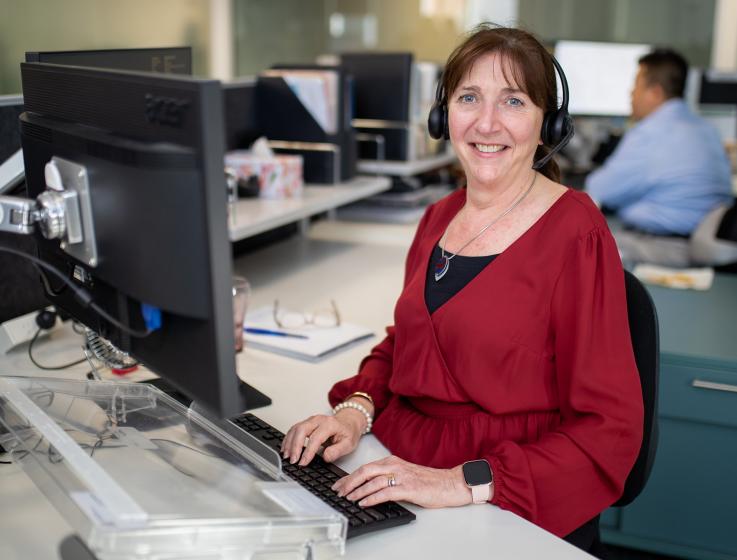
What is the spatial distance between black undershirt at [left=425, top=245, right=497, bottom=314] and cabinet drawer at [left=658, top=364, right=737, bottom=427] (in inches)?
29.7

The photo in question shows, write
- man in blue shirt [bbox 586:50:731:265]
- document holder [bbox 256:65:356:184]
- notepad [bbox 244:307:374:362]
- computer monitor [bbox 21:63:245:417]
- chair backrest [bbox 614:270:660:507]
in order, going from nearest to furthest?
computer monitor [bbox 21:63:245:417]
chair backrest [bbox 614:270:660:507]
notepad [bbox 244:307:374:362]
document holder [bbox 256:65:356:184]
man in blue shirt [bbox 586:50:731:265]

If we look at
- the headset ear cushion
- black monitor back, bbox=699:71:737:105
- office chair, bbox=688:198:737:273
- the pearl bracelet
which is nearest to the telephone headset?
the headset ear cushion

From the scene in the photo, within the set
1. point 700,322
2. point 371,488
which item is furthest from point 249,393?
point 700,322

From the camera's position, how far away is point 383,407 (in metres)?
1.25

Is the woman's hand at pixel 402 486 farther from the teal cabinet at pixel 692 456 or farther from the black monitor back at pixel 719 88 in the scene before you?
the black monitor back at pixel 719 88

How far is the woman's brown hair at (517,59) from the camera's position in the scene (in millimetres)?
1142

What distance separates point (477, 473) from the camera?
100 cm

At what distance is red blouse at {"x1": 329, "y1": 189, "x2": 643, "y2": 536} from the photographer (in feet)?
3.39

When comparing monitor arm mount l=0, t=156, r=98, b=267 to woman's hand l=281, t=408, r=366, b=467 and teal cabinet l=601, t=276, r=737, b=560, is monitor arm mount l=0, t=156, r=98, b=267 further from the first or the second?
teal cabinet l=601, t=276, r=737, b=560

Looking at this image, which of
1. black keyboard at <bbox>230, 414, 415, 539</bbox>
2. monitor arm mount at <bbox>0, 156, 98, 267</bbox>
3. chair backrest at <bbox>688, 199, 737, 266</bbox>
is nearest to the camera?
monitor arm mount at <bbox>0, 156, 98, 267</bbox>

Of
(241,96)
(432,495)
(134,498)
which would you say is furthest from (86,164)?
(241,96)

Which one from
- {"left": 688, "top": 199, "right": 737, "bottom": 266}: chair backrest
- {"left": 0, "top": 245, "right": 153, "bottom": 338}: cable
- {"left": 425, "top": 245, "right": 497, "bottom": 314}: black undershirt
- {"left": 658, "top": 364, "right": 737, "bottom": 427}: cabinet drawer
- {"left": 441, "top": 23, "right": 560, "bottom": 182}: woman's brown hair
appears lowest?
{"left": 658, "top": 364, "right": 737, "bottom": 427}: cabinet drawer

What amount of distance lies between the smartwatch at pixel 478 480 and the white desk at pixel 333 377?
1 centimetres

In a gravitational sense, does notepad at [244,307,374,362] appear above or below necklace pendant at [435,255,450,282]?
below
